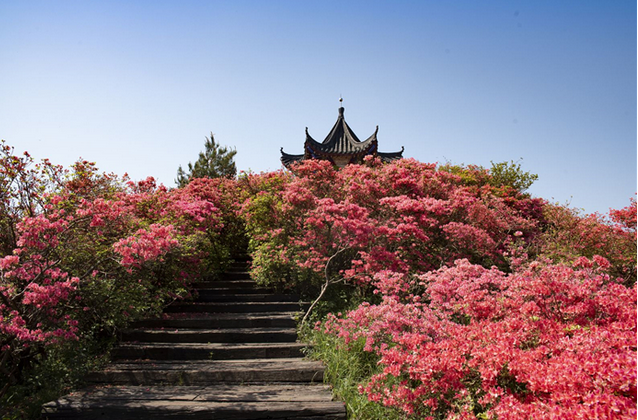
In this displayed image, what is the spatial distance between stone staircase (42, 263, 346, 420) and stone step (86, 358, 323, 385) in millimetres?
12

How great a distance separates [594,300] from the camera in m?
3.15

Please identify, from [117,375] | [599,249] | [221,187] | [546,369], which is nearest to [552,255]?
[599,249]

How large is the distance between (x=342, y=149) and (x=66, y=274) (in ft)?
54.4

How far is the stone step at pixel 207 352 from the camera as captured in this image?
5.45 m

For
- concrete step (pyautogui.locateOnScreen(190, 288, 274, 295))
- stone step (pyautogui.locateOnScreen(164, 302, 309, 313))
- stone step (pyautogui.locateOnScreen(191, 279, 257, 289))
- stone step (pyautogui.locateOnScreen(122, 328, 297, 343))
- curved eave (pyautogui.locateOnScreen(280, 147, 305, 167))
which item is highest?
curved eave (pyautogui.locateOnScreen(280, 147, 305, 167))

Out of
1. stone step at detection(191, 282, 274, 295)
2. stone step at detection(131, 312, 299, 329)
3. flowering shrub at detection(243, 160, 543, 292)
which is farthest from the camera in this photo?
stone step at detection(191, 282, 274, 295)

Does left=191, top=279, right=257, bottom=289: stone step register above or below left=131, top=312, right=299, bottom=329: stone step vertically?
above

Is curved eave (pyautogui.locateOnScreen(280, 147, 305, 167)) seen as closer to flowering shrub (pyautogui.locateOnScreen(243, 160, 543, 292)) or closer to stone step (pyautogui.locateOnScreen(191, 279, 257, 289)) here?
flowering shrub (pyautogui.locateOnScreen(243, 160, 543, 292))

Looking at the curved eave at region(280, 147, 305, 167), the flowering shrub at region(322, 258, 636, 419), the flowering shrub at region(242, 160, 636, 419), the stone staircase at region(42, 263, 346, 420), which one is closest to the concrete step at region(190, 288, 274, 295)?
the flowering shrub at region(242, 160, 636, 419)

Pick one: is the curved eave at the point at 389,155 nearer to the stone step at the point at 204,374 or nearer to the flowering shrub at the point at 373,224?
the flowering shrub at the point at 373,224

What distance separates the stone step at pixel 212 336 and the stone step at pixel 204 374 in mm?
895

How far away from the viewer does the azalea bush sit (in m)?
4.05

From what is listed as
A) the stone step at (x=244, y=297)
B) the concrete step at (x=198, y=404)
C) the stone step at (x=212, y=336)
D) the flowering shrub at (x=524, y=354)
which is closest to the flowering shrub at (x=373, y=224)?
the stone step at (x=244, y=297)

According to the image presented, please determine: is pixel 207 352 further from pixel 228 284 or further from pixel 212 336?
pixel 228 284
